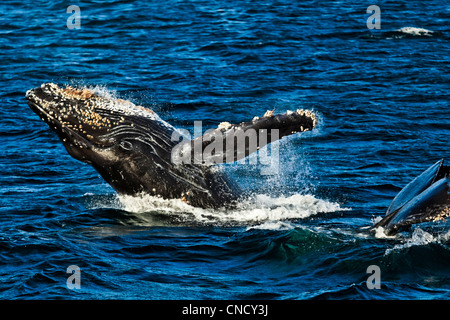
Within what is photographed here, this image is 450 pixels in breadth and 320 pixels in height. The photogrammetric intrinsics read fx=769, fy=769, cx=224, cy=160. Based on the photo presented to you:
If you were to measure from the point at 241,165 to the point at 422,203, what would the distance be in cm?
995

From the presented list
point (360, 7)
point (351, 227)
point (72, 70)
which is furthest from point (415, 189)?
point (360, 7)

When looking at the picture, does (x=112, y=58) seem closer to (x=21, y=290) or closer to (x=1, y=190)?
(x=1, y=190)

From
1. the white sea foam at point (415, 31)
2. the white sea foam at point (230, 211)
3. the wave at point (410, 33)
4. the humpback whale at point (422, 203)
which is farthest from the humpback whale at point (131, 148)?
the white sea foam at point (415, 31)

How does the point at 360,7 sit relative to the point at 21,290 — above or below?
above

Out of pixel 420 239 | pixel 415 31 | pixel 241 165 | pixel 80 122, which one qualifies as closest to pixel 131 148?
pixel 80 122

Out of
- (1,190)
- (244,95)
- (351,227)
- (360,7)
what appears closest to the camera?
(351,227)

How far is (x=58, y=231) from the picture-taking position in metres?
16.3

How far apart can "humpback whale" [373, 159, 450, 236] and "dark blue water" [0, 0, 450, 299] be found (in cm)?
63

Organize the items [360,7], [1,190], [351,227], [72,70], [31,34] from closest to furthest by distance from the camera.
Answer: [351,227], [1,190], [72,70], [31,34], [360,7]

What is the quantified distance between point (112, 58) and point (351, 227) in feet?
68.4

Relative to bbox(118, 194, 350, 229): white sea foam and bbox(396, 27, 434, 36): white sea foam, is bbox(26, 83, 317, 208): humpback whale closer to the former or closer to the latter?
bbox(118, 194, 350, 229): white sea foam

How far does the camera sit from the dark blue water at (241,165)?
13469 mm

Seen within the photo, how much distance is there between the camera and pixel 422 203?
12766 mm

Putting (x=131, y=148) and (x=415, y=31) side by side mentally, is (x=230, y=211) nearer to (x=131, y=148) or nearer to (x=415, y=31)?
(x=131, y=148)
